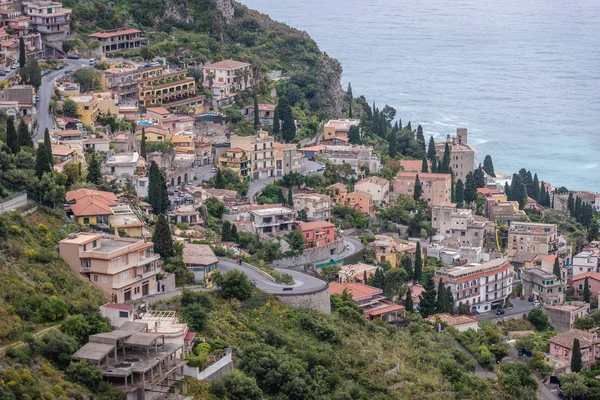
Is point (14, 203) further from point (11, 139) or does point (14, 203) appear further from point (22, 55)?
point (22, 55)

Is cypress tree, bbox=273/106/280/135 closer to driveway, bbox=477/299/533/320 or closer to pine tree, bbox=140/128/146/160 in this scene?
pine tree, bbox=140/128/146/160

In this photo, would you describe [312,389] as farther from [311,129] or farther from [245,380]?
[311,129]

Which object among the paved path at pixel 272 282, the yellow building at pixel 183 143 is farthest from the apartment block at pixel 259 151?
the paved path at pixel 272 282

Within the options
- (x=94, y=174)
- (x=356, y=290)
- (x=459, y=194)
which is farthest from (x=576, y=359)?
(x=459, y=194)

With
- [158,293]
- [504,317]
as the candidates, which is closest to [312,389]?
[158,293]

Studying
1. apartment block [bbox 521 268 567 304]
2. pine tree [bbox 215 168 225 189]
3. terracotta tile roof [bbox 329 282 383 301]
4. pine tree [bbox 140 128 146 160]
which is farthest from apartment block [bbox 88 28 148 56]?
terracotta tile roof [bbox 329 282 383 301]

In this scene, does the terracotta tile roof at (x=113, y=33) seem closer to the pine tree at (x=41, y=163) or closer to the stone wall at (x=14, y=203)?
the pine tree at (x=41, y=163)
